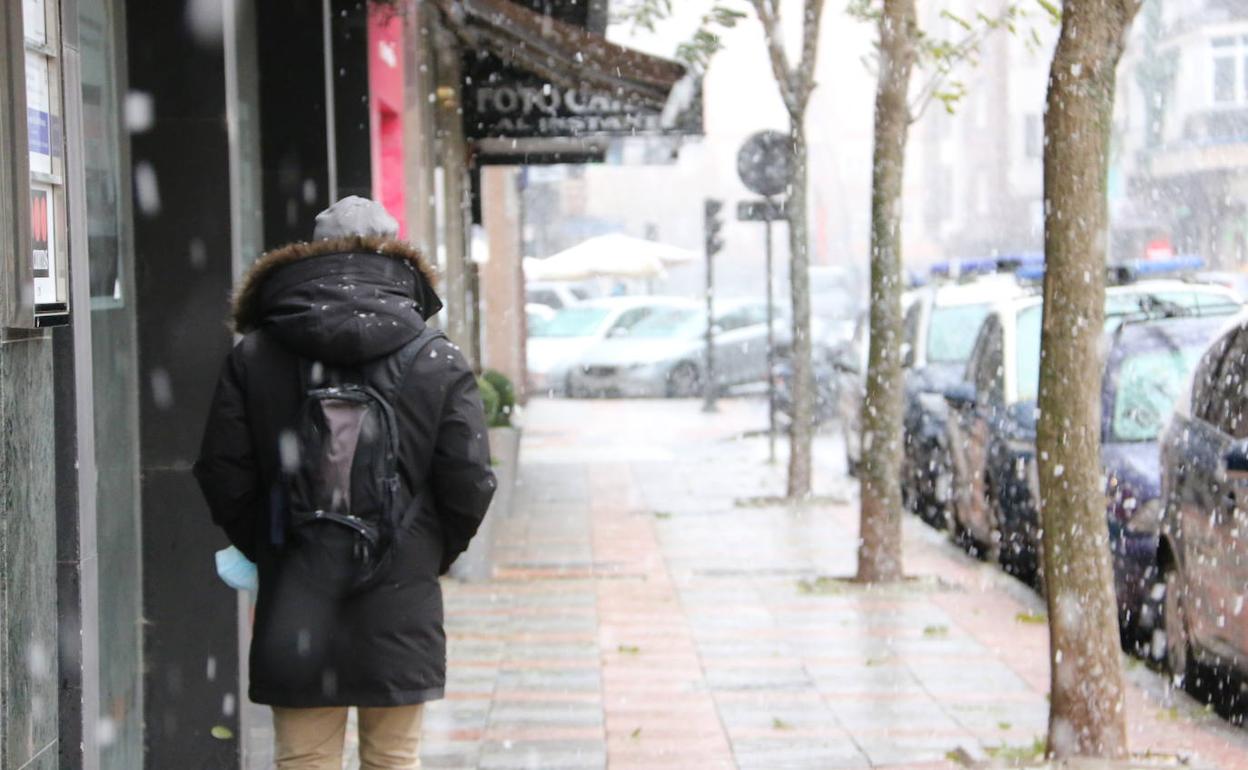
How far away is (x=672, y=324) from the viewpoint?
31.5 metres

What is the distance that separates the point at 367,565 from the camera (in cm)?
414

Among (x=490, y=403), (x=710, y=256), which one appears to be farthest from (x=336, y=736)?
(x=710, y=256)

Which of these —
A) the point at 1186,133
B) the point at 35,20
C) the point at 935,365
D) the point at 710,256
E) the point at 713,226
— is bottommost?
the point at 935,365

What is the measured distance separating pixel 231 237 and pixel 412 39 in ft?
21.8

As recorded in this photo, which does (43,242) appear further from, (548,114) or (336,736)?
(548,114)

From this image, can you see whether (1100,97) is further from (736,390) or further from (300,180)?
(736,390)

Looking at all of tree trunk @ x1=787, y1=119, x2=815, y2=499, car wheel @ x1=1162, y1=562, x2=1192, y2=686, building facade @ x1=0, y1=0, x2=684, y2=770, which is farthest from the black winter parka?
tree trunk @ x1=787, y1=119, x2=815, y2=499

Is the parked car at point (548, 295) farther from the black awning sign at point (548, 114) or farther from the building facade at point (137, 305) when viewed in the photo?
the building facade at point (137, 305)

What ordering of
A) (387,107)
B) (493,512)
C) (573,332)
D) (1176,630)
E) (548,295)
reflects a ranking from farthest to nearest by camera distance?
(548,295) → (573,332) → (493,512) → (387,107) → (1176,630)

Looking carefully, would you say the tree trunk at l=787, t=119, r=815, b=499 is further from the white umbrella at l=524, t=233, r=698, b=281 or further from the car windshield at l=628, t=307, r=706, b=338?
the car windshield at l=628, t=307, r=706, b=338

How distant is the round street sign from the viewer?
16469mm

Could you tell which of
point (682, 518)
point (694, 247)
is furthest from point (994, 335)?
point (694, 247)

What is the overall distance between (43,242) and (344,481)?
90cm

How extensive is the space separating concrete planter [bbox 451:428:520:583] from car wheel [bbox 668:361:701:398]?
16.1 m
